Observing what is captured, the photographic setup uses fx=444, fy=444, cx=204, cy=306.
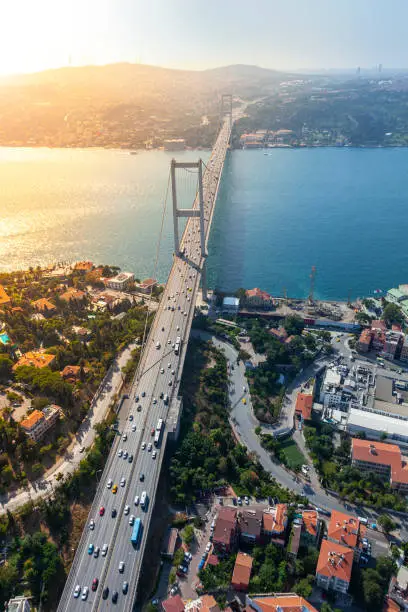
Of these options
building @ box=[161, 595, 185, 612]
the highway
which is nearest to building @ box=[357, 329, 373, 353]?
the highway

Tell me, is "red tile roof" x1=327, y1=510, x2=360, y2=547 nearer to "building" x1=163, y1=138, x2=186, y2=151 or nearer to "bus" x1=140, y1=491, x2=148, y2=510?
"bus" x1=140, y1=491, x2=148, y2=510

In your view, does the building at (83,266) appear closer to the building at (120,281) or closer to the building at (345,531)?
the building at (120,281)

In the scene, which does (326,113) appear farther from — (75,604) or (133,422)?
(75,604)

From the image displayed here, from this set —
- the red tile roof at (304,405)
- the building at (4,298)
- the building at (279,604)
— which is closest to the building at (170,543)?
the building at (279,604)

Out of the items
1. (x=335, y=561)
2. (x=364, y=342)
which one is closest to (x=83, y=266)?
(x=364, y=342)

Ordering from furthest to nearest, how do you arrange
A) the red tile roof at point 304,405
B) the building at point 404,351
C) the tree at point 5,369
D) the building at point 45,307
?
the building at point 45,307 < the building at point 404,351 < the tree at point 5,369 < the red tile roof at point 304,405
